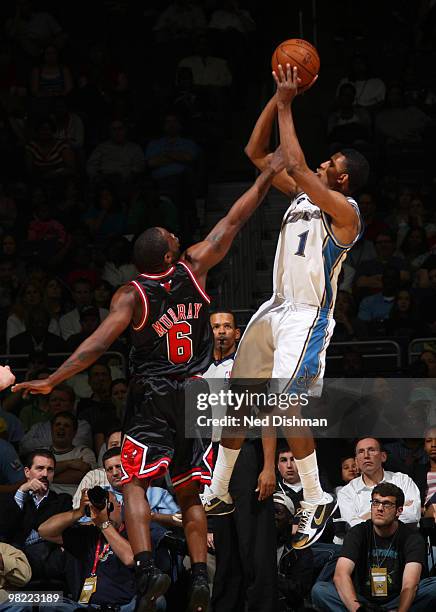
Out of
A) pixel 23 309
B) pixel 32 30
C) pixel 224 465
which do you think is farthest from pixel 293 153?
pixel 32 30

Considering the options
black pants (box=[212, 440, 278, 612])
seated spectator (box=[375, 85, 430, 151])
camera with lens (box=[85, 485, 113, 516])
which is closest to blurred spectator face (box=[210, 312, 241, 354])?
black pants (box=[212, 440, 278, 612])

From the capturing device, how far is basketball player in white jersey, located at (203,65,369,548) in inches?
309

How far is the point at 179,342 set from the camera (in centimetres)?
773

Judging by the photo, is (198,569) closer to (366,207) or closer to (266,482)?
(266,482)

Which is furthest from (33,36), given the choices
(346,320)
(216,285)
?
(346,320)

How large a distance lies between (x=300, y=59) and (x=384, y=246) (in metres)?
4.40

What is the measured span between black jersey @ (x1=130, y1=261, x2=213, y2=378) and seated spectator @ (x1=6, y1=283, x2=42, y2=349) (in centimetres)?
445

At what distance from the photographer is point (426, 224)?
40.9 ft

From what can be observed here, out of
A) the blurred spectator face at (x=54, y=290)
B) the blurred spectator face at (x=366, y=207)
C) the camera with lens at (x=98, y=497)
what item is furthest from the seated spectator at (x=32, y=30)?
the camera with lens at (x=98, y=497)

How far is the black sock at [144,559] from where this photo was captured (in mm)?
7316

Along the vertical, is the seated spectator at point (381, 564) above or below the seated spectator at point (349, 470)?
below

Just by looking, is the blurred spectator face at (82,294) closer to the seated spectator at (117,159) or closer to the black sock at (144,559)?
the seated spectator at (117,159)

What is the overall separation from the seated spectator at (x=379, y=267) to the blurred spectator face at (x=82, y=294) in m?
2.45

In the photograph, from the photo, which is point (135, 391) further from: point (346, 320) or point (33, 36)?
point (33, 36)
